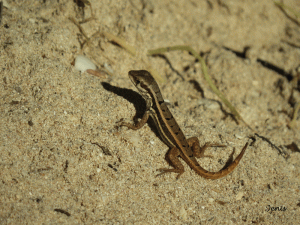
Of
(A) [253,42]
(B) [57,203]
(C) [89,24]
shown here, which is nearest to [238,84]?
(A) [253,42]

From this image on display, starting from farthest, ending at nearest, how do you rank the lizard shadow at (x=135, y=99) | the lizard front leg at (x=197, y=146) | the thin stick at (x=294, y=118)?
the thin stick at (x=294, y=118), the lizard shadow at (x=135, y=99), the lizard front leg at (x=197, y=146)

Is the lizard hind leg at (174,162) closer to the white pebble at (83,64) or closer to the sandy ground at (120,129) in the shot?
the sandy ground at (120,129)

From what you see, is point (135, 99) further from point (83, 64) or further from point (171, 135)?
point (83, 64)

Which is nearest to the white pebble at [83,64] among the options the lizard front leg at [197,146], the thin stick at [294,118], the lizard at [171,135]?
the lizard at [171,135]

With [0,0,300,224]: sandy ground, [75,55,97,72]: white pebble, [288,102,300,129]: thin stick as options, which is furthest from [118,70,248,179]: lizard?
[288,102,300,129]: thin stick

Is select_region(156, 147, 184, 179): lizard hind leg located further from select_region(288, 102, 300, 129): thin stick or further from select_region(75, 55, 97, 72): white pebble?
select_region(288, 102, 300, 129): thin stick

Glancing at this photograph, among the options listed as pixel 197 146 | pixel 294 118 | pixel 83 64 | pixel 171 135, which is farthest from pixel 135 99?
pixel 294 118

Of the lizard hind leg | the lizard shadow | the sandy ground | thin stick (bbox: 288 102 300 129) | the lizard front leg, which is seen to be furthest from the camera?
thin stick (bbox: 288 102 300 129)

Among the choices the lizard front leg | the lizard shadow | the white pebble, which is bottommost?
the lizard shadow
